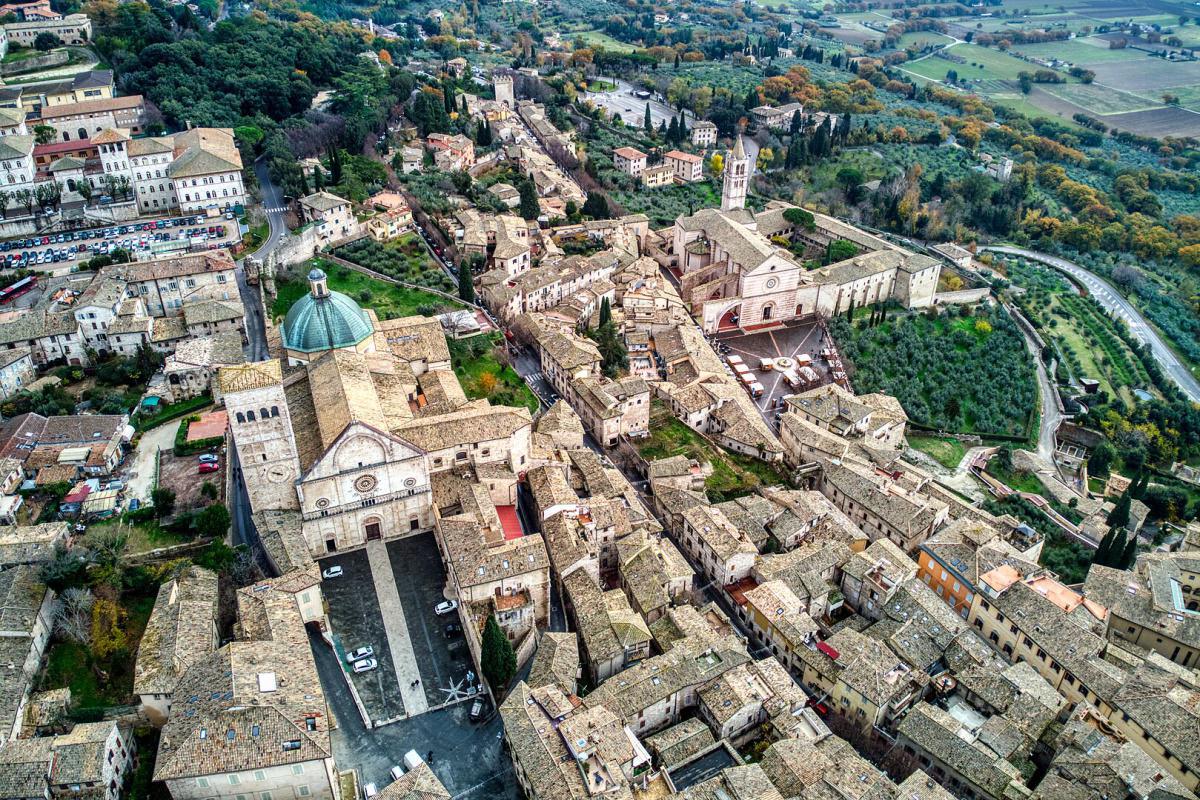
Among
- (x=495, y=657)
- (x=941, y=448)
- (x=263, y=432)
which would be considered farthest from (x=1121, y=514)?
(x=263, y=432)

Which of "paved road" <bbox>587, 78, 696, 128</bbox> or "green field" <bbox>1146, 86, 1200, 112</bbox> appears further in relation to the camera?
"green field" <bbox>1146, 86, 1200, 112</bbox>

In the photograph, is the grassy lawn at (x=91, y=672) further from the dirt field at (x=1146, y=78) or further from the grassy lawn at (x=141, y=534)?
the dirt field at (x=1146, y=78)

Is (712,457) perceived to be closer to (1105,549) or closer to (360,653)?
(1105,549)

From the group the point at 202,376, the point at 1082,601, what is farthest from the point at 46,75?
the point at 1082,601

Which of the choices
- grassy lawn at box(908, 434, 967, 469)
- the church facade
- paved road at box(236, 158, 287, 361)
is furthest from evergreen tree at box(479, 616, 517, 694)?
the church facade

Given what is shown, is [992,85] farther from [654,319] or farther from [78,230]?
[78,230]

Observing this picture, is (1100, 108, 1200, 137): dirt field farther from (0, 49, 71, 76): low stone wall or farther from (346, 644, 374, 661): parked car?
(346, 644, 374, 661): parked car
